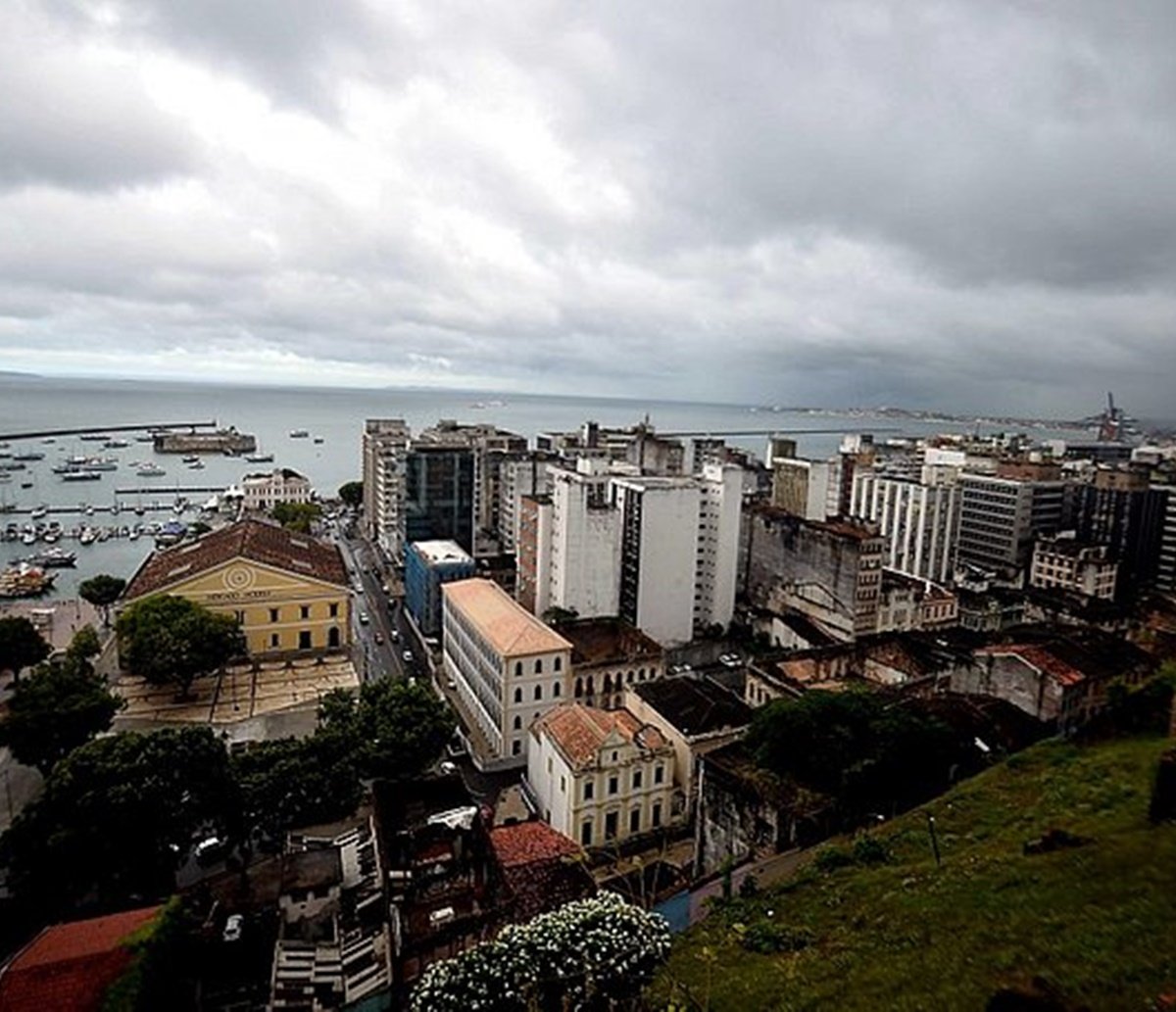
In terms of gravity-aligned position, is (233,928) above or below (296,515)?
below

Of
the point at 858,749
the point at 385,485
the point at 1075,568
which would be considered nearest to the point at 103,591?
the point at 385,485

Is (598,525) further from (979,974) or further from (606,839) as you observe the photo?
(979,974)

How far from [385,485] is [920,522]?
47.7 metres

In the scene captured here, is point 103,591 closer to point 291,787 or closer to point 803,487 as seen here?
point 291,787

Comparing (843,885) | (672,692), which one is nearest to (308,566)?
(672,692)

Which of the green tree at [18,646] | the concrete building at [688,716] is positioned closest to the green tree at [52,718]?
the green tree at [18,646]

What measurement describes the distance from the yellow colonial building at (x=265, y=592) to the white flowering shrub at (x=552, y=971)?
39181 mm

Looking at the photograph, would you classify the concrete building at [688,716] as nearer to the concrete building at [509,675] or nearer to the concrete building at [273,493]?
the concrete building at [509,675]

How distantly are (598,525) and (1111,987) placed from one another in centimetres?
3995

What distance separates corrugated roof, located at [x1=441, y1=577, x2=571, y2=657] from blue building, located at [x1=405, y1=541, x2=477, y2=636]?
12.3 ft

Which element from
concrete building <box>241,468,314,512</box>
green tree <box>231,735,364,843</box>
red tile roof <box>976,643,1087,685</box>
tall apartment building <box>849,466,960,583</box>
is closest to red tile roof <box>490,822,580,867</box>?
green tree <box>231,735,364,843</box>

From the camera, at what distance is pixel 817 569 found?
180ft

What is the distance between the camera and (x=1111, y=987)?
1041 cm

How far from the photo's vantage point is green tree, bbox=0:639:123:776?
2944 centimetres
